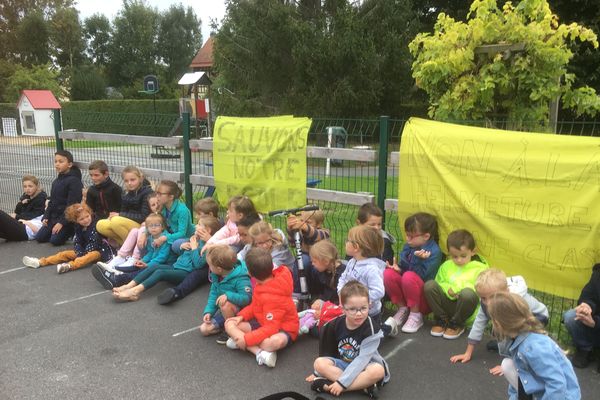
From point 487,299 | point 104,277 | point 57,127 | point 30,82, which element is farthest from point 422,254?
point 30,82

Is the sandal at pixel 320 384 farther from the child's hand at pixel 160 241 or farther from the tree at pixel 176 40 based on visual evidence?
the tree at pixel 176 40

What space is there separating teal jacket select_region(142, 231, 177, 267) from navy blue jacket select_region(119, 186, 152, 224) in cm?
72

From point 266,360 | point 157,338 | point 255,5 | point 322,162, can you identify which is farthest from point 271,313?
point 255,5

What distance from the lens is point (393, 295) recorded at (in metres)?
4.88

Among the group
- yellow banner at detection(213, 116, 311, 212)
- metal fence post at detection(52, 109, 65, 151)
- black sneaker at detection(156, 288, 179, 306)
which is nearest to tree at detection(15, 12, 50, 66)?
metal fence post at detection(52, 109, 65, 151)

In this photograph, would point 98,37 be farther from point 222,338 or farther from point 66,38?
point 222,338

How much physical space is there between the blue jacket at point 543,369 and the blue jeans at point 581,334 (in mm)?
1292

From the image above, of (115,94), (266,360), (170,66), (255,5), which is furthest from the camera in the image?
(170,66)

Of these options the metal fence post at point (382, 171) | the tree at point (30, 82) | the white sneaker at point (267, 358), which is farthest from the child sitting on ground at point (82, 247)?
the tree at point (30, 82)

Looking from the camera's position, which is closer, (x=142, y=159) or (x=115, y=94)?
(x=142, y=159)

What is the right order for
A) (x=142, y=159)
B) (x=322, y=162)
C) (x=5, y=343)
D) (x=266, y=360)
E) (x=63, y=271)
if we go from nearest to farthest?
(x=266, y=360) → (x=5, y=343) → (x=322, y=162) → (x=63, y=271) → (x=142, y=159)

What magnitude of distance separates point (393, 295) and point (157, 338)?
7.13 feet

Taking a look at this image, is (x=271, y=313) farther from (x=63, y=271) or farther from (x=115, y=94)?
(x=115, y=94)

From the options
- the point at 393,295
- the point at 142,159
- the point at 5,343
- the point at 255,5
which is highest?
the point at 255,5
